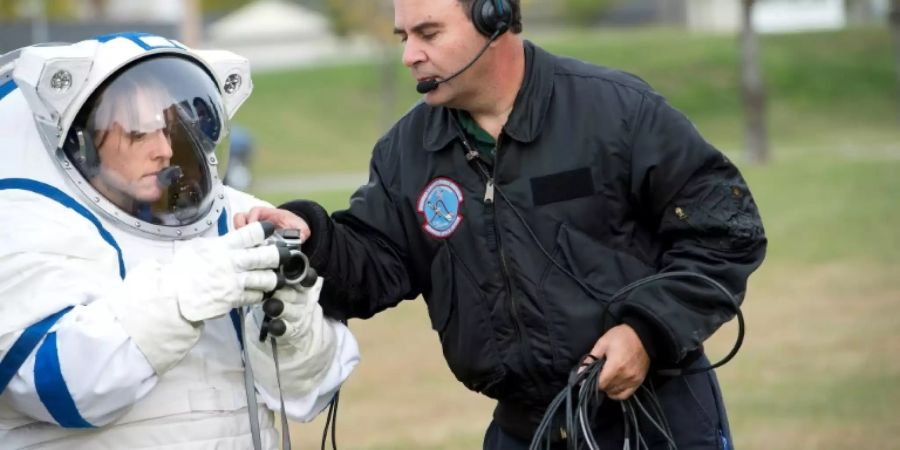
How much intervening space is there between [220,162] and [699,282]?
1315mm

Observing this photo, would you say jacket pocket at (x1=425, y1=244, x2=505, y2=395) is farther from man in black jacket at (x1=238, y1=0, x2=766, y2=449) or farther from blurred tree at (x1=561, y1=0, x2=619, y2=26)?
blurred tree at (x1=561, y1=0, x2=619, y2=26)

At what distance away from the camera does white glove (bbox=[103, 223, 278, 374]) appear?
3.43 meters

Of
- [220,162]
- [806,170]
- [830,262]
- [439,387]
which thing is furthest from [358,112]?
[220,162]

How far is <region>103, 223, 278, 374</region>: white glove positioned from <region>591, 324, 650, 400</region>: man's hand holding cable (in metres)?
0.93

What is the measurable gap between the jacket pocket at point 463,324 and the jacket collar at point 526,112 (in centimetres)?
32

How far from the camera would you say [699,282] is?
394 centimetres

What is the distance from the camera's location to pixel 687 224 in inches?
156

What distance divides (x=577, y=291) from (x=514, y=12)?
81 centimetres

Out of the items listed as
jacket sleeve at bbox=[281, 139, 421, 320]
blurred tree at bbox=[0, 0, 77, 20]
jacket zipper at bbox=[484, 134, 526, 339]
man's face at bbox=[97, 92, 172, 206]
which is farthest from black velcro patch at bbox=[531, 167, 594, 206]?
blurred tree at bbox=[0, 0, 77, 20]

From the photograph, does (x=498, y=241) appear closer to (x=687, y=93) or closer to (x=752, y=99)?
(x=752, y=99)

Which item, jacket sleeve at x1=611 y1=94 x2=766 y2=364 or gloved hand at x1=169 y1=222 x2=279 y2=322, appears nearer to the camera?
gloved hand at x1=169 y1=222 x2=279 y2=322

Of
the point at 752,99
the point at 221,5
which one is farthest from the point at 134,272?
the point at 221,5

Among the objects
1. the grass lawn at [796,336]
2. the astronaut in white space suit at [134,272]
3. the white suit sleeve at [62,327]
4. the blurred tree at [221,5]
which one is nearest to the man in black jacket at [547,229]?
the astronaut in white space suit at [134,272]

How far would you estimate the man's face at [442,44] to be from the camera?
13.3 feet
